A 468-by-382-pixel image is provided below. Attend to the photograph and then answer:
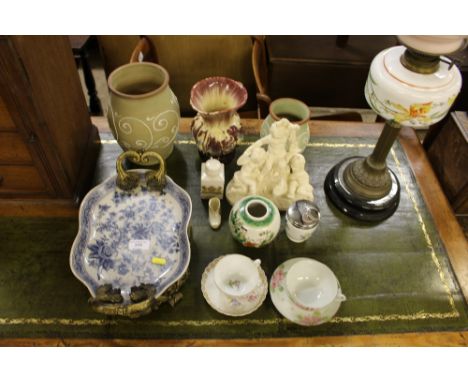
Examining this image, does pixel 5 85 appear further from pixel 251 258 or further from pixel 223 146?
pixel 251 258

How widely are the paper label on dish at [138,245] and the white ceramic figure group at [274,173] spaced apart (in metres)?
0.28

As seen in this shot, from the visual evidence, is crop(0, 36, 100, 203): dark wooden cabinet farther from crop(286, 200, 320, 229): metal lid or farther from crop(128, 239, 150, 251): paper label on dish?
crop(286, 200, 320, 229): metal lid

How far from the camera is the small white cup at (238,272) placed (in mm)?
991

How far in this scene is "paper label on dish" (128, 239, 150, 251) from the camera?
103 centimetres

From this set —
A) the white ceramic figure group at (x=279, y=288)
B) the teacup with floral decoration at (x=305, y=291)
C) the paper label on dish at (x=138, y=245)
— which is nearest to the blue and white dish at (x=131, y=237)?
the paper label on dish at (x=138, y=245)

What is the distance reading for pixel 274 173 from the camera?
1.12 m

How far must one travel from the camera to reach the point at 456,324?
100cm

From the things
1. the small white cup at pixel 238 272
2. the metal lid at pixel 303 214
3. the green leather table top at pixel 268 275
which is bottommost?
the green leather table top at pixel 268 275

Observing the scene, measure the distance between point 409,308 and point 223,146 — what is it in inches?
27.0

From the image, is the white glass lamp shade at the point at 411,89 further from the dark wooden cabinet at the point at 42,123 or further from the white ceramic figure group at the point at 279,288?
the dark wooden cabinet at the point at 42,123

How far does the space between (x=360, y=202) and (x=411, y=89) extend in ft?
1.28

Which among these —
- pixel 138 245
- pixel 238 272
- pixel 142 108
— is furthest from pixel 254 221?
pixel 142 108

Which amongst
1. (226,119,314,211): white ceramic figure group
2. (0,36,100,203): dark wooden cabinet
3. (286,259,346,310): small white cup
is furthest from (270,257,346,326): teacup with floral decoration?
(0,36,100,203): dark wooden cabinet

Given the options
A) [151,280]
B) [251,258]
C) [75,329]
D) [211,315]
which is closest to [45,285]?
[75,329]
